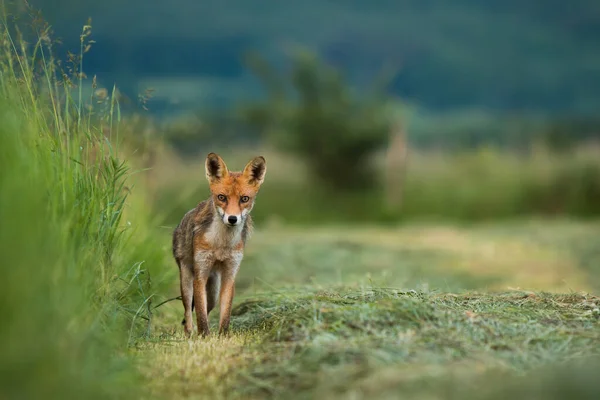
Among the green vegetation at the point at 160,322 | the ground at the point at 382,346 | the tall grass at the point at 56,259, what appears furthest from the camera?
the ground at the point at 382,346

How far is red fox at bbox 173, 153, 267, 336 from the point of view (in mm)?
6086

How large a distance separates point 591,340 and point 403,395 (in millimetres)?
1604

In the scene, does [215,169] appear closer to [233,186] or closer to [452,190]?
[233,186]

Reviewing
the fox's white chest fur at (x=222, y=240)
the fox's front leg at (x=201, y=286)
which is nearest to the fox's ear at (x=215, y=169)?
the fox's white chest fur at (x=222, y=240)

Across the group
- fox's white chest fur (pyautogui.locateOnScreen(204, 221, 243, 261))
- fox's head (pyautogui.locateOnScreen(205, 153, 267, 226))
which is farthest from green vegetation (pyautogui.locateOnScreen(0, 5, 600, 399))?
fox's head (pyautogui.locateOnScreen(205, 153, 267, 226))

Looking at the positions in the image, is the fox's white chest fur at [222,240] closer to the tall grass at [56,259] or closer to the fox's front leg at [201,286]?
the fox's front leg at [201,286]

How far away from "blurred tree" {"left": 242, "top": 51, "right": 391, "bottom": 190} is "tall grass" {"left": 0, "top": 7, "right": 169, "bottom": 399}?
720 inches

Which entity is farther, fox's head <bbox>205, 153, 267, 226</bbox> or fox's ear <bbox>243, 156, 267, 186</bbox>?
fox's ear <bbox>243, 156, 267, 186</bbox>

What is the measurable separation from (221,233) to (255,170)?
0.56m

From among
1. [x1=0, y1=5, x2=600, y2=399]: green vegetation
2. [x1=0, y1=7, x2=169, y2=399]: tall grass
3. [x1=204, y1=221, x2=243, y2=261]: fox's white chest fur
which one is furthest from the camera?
[x1=204, y1=221, x2=243, y2=261]: fox's white chest fur

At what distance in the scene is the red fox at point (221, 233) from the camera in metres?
6.09

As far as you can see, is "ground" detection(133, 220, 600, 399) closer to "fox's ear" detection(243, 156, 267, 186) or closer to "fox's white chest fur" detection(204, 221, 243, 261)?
"fox's white chest fur" detection(204, 221, 243, 261)

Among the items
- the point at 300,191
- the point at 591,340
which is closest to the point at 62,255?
the point at 591,340

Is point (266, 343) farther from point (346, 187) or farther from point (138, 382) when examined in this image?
point (346, 187)
